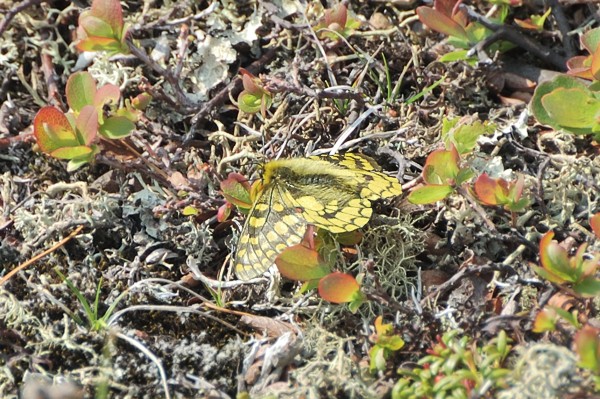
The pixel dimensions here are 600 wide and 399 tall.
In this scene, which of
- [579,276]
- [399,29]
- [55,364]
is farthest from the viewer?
[399,29]

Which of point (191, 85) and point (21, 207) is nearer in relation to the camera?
point (21, 207)

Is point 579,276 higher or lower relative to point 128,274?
higher

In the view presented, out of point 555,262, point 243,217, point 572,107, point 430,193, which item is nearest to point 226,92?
point 243,217

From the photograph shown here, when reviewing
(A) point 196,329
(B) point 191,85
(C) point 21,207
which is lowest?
(A) point 196,329

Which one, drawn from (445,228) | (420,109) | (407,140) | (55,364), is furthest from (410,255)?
(55,364)

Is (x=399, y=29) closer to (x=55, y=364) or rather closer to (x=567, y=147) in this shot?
(x=567, y=147)

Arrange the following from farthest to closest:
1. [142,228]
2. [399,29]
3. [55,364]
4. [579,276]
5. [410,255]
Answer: [399,29] < [142,228] < [410,255] < [55,364] < [579,276]

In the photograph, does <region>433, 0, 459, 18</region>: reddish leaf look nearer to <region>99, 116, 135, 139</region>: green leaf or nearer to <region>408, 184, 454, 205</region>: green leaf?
<region>408, 184, 454, 205</region>: green leaf
